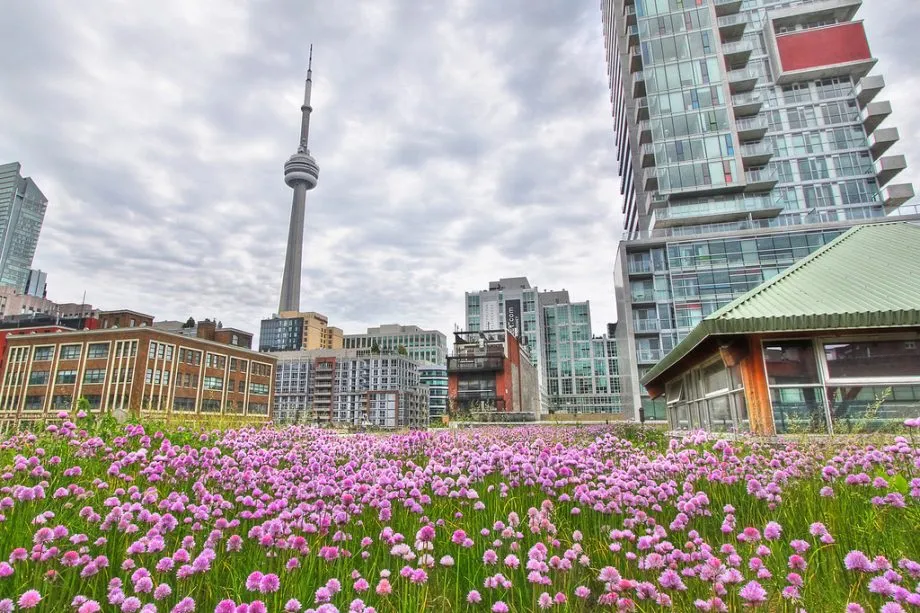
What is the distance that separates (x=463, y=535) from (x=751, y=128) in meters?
66.1

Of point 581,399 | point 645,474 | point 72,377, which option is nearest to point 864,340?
point 645,474

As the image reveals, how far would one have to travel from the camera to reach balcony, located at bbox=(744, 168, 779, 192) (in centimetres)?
5212

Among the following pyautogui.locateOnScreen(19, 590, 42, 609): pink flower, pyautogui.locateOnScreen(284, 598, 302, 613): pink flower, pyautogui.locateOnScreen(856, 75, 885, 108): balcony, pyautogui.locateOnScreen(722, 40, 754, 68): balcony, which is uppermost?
pyautogui.locateOnScreen(722, 40, 754, 68): balcony

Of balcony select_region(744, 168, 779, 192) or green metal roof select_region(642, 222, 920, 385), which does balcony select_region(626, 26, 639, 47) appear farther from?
green metal roof select_region(642, 222, 920, 385)

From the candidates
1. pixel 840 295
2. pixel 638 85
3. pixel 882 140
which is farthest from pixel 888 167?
pixel 840 295

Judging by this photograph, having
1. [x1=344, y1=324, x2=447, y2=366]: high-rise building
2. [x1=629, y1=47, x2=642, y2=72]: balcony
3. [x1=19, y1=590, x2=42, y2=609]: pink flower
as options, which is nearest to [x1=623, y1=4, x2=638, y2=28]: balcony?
[x1=629, y1=47, x2=642, y2=72]: balcony

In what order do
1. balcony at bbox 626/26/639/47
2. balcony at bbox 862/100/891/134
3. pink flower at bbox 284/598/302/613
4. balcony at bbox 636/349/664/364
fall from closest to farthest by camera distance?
pink flower at bbox 284/598/302/613, balcony at bbox 636/349/664/364, balcony at bbox 862/100/891/134, balcony at bbox 626/26/639/47

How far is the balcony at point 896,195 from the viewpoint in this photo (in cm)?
5428

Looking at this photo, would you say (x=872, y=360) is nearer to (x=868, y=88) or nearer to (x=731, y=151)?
(x=731, y=151)

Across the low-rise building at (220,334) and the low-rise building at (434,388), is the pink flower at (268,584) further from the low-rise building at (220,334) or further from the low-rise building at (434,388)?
the low-rise building at (434,388)

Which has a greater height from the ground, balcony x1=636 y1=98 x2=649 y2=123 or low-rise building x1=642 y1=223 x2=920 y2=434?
balcony x1=636 y1=98 x2=649 y2=123

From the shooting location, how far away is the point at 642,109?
2303 inches

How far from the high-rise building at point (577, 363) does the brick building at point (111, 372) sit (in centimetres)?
9569

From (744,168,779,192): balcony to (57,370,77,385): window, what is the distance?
9328cm
